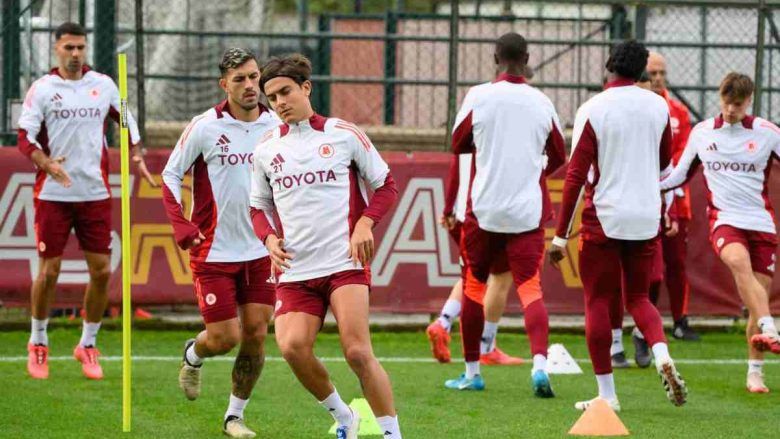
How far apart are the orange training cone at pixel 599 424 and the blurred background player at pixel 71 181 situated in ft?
13.4

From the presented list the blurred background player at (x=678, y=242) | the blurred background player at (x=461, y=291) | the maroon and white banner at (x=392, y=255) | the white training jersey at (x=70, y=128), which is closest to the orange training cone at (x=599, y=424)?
the blurred background player at (x=461, y=291)

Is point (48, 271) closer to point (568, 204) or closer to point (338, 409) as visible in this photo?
point (568, 204)

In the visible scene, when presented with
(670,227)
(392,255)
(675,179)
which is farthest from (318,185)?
(392,255)

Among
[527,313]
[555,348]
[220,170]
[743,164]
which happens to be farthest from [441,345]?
[220,170]

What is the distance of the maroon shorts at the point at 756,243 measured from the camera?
10.4m

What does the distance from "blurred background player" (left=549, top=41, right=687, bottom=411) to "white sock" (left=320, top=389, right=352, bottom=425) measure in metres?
1.95

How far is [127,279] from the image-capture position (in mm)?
8141

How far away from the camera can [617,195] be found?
9.06 m

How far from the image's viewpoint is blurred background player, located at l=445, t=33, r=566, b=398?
9.91m

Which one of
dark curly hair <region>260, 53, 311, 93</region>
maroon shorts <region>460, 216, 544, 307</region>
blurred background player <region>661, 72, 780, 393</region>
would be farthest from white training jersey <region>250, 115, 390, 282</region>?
blurred background player <region>661, 72, 780, 393</region>

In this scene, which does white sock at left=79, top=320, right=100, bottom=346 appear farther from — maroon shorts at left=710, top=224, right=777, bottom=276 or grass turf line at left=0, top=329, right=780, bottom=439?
Answer: maroon shorts at left=710, top=224, right=777, bottom=276

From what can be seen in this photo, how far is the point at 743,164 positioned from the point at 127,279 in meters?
4.52

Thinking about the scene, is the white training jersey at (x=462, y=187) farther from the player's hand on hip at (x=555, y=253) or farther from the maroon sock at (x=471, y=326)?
the player's hand on hip at (x=555, y=253)

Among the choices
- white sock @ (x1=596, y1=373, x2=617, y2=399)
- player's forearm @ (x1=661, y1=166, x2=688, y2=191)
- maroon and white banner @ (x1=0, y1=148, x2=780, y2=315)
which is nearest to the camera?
white sock @ (x1=596, y1=373, x2=617, y2=399)
